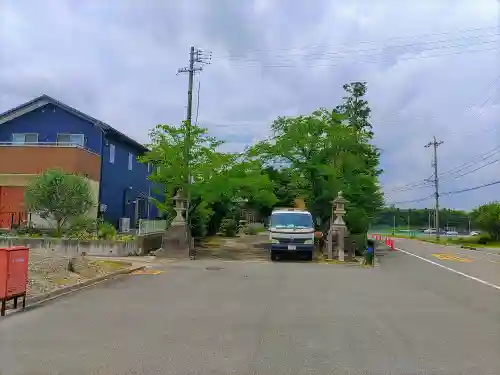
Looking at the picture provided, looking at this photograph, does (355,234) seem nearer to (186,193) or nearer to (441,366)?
(186,193)

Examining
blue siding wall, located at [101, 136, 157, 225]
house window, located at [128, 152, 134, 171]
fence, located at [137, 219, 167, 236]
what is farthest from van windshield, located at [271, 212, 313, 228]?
house window, located at [128, 152, 134, 171]

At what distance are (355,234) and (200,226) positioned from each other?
33.9 feet

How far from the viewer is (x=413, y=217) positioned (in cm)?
12438

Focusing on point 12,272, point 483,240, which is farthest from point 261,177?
point 483,240

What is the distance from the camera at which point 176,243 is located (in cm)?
2508

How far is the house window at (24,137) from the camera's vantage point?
29328mm

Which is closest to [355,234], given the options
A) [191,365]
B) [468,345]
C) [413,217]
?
[468,345]

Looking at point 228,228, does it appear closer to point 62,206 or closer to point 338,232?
point 338,232

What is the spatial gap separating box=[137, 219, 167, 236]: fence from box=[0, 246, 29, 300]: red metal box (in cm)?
1530

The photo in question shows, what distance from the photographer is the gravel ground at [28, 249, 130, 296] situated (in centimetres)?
1288

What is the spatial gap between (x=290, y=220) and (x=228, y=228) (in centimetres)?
1931

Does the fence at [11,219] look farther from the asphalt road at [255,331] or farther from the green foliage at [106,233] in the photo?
the asphalt road at [255,331]

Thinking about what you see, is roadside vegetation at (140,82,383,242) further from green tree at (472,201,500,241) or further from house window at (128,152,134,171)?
green tree at (472,201,500,241)

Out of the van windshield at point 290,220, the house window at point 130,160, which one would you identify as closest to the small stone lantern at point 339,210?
the van windshield at point 290,220
